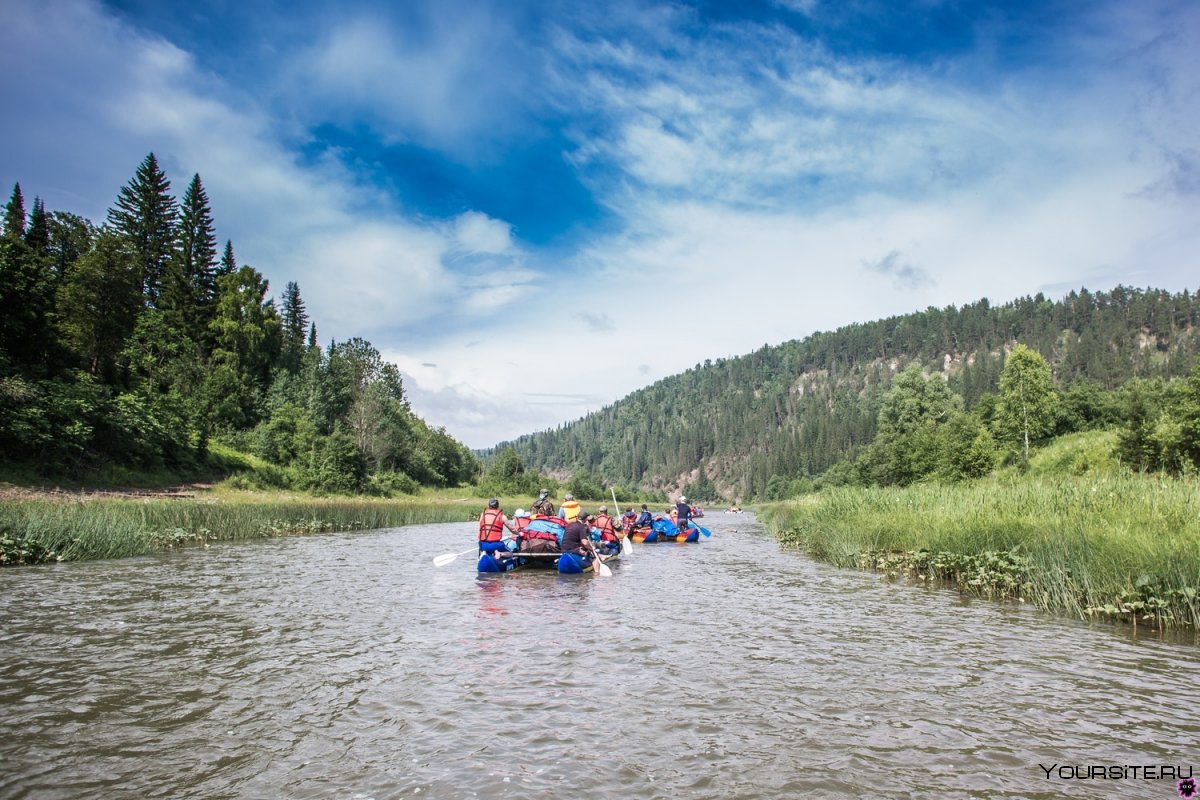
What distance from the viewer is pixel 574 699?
806 centimetres

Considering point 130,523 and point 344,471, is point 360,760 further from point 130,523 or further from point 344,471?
point 344,471

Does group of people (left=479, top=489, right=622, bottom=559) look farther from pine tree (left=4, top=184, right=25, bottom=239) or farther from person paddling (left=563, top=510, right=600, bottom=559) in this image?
pine tree (left=4, top=184, right=25, bottom=239)

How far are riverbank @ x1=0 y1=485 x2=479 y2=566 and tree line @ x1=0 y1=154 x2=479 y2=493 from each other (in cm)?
475

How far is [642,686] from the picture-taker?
28.2ft

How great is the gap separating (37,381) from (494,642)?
39771 millimetres

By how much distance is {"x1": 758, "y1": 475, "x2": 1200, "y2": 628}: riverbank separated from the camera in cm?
1103

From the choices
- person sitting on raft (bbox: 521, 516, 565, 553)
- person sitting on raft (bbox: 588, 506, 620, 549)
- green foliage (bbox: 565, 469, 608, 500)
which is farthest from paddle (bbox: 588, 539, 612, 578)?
green foliage (bbox: 565, 469, 608, 500)

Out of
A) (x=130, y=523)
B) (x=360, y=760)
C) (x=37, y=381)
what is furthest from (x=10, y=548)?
(x=37, y=381)

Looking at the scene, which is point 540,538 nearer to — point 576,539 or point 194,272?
point 576,539

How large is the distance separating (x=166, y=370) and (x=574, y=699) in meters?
69.8

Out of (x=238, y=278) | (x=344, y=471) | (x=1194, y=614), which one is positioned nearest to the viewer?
(x=1194, y=614)

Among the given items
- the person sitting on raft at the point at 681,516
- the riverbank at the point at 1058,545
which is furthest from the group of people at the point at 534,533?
the person sitting on raft at the point at 681,516

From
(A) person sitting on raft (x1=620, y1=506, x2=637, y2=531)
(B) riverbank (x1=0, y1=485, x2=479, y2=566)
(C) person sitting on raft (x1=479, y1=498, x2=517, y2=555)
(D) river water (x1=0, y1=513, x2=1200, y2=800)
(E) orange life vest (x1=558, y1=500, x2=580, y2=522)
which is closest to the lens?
(D) river water (x1=0, y1=513, x2=1200, y2=800)

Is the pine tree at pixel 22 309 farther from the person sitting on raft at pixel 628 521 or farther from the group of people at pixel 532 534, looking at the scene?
the person sitting on raft at pixel 628 521
